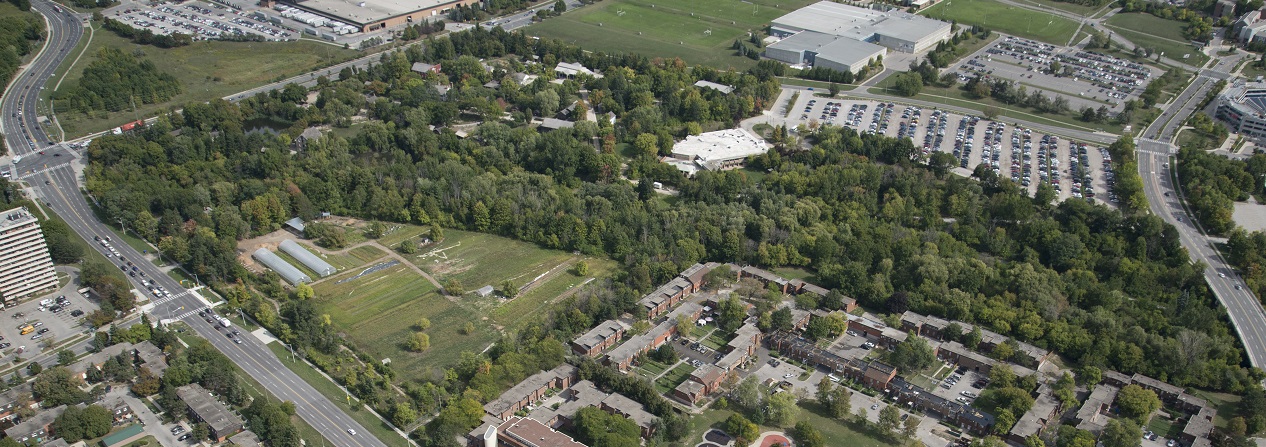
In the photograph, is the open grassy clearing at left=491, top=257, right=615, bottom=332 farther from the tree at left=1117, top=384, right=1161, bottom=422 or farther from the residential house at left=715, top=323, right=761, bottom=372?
the tree at left=1117, top=384, right=1161, bottom=422

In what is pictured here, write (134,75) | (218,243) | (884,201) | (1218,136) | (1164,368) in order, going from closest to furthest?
(1164,368) < (218,243) < (884,201) < (1218,136) < (134,75)

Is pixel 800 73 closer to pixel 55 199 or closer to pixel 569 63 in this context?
pixel 569 63

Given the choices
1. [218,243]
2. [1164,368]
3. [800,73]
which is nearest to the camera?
[1164,368]

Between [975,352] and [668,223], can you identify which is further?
[668,223]

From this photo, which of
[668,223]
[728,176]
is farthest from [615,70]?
[668,223]

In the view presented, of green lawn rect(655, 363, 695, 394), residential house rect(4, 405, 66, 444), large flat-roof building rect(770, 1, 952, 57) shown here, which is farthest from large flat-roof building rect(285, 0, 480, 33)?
green lawn rect(655, 363, 695, 394)

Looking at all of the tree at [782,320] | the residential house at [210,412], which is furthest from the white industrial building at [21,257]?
the tree at [782,320]

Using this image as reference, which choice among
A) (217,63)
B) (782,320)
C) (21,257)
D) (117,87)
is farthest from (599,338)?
(217,63)
